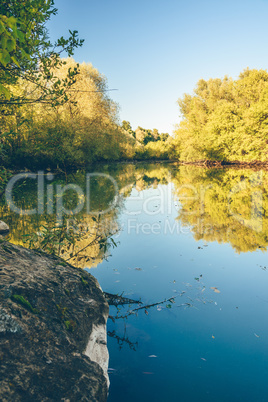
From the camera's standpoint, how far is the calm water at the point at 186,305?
310 centimetres

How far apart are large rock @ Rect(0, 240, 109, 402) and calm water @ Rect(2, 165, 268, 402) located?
624 mm

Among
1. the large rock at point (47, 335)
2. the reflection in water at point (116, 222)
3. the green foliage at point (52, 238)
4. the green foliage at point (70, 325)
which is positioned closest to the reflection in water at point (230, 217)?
the reflection in water at point (116, 222)

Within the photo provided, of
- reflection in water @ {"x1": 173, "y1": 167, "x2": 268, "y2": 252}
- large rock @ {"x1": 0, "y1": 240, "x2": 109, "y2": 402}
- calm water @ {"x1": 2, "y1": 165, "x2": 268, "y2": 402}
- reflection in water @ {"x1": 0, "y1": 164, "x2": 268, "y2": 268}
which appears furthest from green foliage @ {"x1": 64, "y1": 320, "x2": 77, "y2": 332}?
reflection in water @ {"x1": 173, "y1": 167, "x2": 268, "y2": 252}

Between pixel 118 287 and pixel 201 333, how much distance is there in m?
2.10

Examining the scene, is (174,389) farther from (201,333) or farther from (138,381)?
(201,333)

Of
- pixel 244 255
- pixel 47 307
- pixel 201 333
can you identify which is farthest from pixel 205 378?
pixel 244 255

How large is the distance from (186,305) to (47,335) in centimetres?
297

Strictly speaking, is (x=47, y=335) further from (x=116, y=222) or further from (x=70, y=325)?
(x=116, y=222)

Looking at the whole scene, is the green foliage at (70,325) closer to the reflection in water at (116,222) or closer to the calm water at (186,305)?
the calm water at (186,305)

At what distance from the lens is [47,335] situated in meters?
2.62

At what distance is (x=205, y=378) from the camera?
3.13 meters

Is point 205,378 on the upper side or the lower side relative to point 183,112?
lower

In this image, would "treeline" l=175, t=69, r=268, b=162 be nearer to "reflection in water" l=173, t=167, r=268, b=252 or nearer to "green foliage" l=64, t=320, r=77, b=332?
"reflection in water" l=173, t=167, r=268, b=252

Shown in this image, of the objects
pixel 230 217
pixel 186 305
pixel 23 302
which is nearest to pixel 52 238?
pixel 23 302
